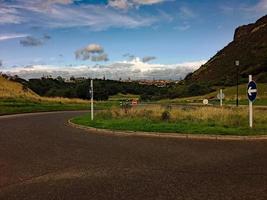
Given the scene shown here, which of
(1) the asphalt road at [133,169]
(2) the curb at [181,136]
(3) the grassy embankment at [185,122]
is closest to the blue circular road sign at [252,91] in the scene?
(3) the grassy embankment at [185,122]

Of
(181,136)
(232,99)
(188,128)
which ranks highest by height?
(232,99)

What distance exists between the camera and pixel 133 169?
9.48 m

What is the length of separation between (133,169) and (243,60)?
4914 inches

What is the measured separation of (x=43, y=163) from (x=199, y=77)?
14687cm

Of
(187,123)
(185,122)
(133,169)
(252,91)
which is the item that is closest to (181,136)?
(187,123)

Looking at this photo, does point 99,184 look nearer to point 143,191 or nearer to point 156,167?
point 143,191

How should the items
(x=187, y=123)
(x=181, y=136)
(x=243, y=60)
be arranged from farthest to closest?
(x=243, y=60)
(x=187, y=123)
(x=181, y=136)

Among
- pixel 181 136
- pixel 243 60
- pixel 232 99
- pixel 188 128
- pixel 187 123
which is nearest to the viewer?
pixel 181 136

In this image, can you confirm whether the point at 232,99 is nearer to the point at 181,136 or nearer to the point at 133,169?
the point at 181,136

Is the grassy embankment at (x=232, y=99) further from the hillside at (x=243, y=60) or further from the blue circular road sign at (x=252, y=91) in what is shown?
the blue circular road sign at (x=252, y=91)

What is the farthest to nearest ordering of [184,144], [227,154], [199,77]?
[199,77] → [184,144] → [227,154]

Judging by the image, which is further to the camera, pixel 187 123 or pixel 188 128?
pixel 187 123

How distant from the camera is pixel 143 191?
7410 millimetres

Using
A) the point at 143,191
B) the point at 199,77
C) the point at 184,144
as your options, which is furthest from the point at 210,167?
the point at 199,77
